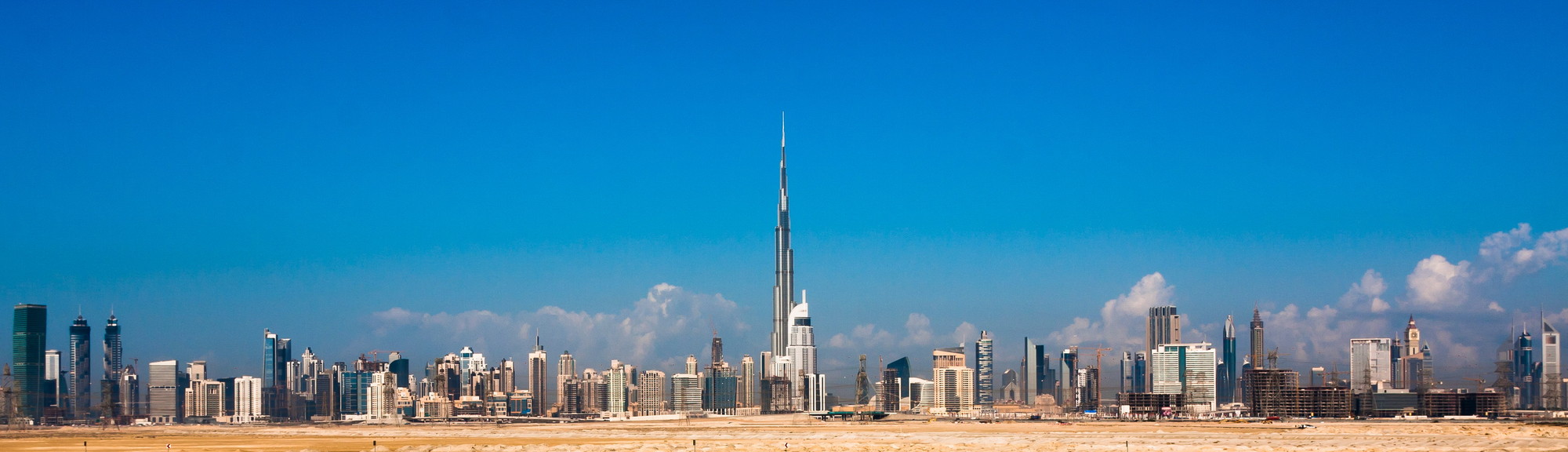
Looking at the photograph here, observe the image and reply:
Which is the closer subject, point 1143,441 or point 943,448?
point 943,448

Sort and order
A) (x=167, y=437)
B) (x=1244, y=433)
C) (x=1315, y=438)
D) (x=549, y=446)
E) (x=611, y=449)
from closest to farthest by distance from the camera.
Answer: (x=611, y=449)
(x=549, y=446)
(x=1315, y=438)
(x=1244, y=433)
(x=167, y=437)

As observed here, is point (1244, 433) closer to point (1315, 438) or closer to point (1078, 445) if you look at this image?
point (1315, 438)

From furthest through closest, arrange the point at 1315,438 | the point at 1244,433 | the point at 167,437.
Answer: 1. the point at 167,437
2. the point at 1244,433
3. the point at 1315,438

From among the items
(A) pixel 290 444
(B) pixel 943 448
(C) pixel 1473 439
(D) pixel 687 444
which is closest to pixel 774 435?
(D) pixel 687 444

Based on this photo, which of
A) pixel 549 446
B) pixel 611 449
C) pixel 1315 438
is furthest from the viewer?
pixel 1315 438

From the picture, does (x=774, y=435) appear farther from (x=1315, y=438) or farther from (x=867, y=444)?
(x=1315, y=438)

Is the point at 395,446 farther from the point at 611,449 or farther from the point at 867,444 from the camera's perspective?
the point at 867,444

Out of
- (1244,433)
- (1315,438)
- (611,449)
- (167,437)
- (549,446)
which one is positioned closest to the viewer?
(611,449)

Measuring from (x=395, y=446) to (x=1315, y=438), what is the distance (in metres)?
69.3

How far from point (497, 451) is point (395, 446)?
23.3ft

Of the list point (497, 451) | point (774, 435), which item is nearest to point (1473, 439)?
point (774, 435)

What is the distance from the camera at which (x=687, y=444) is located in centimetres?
10169

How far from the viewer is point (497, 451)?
98.6 metres

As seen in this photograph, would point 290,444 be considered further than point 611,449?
Yes
